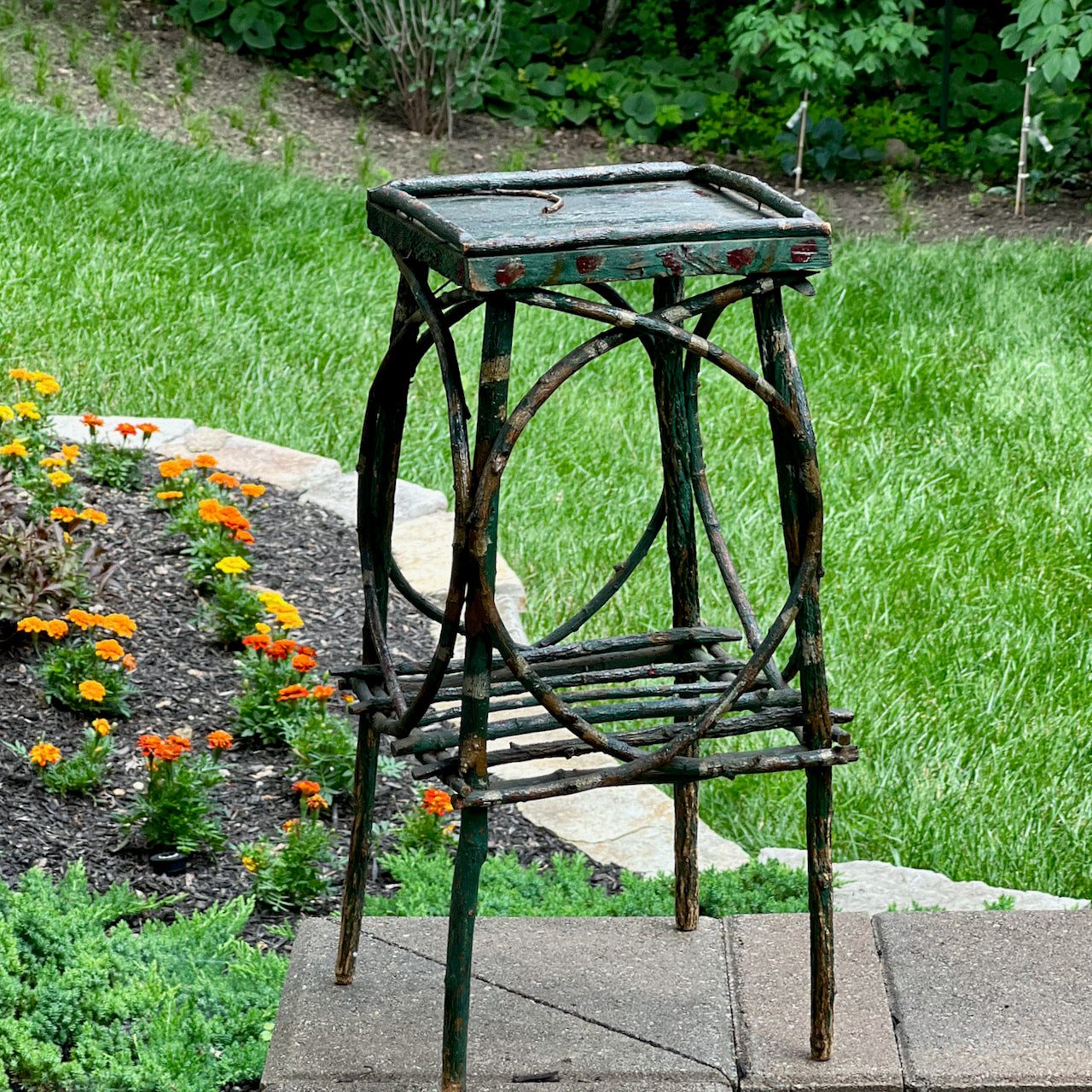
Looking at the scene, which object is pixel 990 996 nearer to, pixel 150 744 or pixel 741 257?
pixel 741 257

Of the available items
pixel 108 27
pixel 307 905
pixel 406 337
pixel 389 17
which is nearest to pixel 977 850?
pixel 307 905

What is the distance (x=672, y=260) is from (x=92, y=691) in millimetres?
1773

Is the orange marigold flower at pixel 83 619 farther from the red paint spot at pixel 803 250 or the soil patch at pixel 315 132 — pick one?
the soil patch at pixel 315 132

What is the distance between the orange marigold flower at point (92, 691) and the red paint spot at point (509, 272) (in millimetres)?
1679

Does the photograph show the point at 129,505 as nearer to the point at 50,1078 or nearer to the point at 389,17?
the point at 50,1078

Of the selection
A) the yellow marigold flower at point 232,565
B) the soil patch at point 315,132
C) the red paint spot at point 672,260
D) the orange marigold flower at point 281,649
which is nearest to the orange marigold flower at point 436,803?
the orange marigold flower at point 281,649

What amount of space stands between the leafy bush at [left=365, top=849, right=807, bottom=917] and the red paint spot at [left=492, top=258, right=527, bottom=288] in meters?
1.24

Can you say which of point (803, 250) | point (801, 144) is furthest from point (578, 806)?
point (801, 144)

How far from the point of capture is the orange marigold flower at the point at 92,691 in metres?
2.87

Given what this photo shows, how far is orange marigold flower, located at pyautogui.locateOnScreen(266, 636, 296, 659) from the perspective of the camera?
2982 millimetres

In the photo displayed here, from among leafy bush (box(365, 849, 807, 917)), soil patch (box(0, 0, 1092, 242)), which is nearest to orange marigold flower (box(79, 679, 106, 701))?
leafy bush (box(365, 849, 807, 917))

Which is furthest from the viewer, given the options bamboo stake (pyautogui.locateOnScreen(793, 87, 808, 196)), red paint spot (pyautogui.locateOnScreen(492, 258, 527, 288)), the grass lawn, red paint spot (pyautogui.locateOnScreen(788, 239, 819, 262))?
bamboo stake (pyautogui.locateOnScreen(793, 87, 808, 196))

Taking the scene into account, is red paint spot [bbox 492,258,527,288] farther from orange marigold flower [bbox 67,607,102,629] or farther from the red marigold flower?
orange marigold flower [bbox 67,607,102,629]

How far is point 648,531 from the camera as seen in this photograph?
2209 mm
